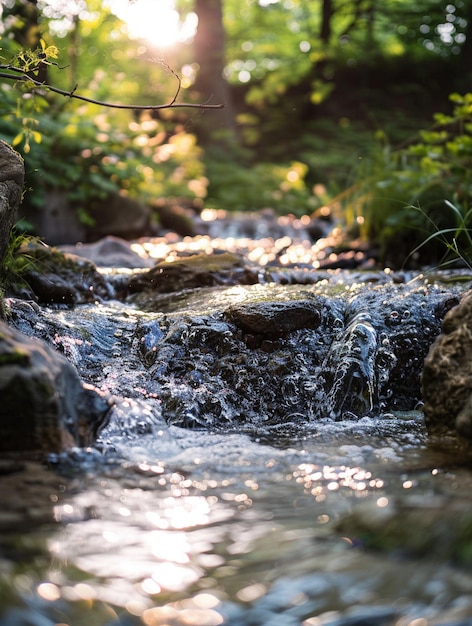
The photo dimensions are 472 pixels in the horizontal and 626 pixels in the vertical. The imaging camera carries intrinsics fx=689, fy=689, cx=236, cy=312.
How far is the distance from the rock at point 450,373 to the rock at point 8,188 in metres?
2.03

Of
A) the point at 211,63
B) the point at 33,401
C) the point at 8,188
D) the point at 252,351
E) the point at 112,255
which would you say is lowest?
the point at 112,255

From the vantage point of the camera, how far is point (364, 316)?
3.65 metres

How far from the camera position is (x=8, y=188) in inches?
129

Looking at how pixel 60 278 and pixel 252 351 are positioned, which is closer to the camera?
pixel 252 351

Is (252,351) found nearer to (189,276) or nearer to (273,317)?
(273,317)

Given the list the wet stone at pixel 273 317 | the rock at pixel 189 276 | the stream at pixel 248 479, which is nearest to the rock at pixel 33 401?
the stream at pixel 248 479

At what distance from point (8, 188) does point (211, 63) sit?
11.6 m

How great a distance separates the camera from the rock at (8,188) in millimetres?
3247

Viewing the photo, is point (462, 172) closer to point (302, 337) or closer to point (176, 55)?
point (302, 337)

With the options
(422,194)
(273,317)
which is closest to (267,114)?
(422,194)

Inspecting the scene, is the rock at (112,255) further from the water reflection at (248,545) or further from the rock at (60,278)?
the water reflection at (248,545)

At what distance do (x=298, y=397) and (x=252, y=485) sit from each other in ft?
3.74

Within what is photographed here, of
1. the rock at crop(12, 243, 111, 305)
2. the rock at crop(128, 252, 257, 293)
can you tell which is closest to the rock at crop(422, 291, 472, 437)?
the rock at crop(128, 252, 257, 293)

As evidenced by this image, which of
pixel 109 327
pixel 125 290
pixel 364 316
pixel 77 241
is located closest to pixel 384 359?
pixel 364 316
